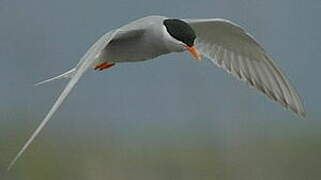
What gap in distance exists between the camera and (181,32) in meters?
0.87

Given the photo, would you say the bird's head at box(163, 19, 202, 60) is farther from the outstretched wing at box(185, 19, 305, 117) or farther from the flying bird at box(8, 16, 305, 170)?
the outstretched wing at box(185, 19, 305, 117)

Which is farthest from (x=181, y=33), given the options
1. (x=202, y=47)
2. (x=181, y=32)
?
(x=202, y=47)

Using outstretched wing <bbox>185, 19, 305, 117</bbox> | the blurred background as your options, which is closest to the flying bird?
outstretched wing <bbox>185, 19, 305, 117</bbox>

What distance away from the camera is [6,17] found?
127 centimetres

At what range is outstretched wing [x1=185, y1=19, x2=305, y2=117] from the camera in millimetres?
1035

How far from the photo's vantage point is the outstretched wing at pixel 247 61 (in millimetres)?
1035

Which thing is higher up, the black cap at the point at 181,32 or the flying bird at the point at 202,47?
the black cap at the point at 181,32

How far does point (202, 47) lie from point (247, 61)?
0.06 metres

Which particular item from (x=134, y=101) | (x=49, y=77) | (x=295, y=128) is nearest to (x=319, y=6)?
(x=295, y=128)

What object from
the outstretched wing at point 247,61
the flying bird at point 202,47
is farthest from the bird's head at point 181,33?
the outstretched wing at point 247,61

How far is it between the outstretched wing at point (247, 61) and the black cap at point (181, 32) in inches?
5.7

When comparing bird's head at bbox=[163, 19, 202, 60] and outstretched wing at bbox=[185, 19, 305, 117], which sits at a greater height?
bird's head at bbox=[163, 19, 202, 60]

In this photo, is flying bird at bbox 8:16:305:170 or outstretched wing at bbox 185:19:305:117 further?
outstretched wing at bbox 185:19:305:117

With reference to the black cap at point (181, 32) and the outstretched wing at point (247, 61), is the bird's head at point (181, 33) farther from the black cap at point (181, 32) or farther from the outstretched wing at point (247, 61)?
the outstretched wing at point (247, 61)
